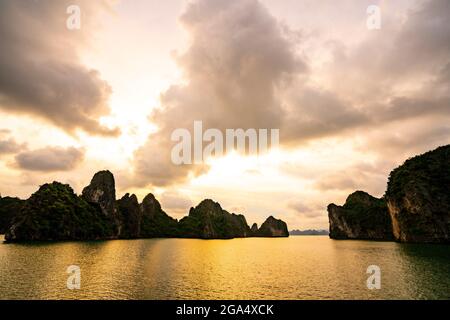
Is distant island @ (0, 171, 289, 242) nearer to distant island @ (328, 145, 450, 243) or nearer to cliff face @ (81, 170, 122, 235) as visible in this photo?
cliff face @ (81, 170, 122, 235)

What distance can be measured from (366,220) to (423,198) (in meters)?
75.3

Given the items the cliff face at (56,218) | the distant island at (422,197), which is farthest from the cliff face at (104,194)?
the distant island at (422,197)

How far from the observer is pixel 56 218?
412 ft

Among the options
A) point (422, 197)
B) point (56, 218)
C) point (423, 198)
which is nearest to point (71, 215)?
point (56, 218)

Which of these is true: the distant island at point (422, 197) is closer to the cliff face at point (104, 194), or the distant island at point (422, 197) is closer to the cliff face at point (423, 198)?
the cliff face at point (423, 198)

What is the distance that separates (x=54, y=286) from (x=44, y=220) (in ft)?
341

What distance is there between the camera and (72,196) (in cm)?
14825

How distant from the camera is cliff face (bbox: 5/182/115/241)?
4510 inches

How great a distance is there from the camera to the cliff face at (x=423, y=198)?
106 metres

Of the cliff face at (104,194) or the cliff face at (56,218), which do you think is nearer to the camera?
the cliff face at (56,218)

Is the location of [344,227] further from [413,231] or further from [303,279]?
[303,279]

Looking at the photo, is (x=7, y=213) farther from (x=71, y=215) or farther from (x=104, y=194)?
(x=71, y=215)

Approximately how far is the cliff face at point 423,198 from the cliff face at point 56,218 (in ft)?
→ 486
